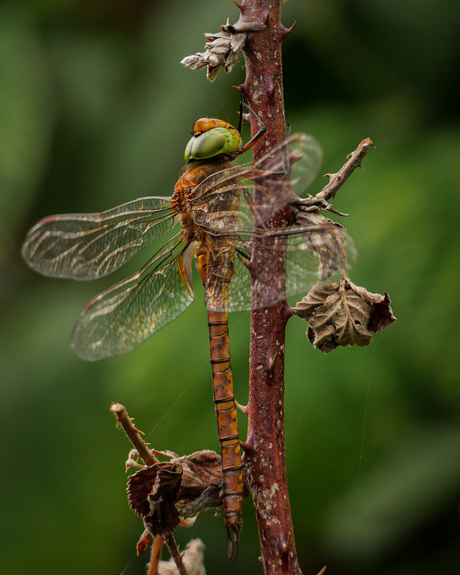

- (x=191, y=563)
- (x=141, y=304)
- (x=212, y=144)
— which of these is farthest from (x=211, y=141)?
(x=191, y=563)

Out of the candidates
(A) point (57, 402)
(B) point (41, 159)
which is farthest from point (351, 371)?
(B) point (41, 159)

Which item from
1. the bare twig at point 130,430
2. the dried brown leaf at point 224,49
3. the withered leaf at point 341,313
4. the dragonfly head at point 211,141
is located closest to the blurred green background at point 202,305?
the dragonfly head at point 211,141

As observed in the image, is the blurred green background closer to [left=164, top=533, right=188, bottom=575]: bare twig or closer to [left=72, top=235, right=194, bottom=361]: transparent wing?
[left=72, top=235, right=194, bottom=361]: transparent wing

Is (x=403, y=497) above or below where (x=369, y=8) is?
below

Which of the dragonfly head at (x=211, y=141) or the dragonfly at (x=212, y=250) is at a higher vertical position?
the dragonfly head at (x=211, y=141)

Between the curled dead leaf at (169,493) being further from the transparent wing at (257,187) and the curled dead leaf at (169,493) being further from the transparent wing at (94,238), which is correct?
the transparent wing at (94,238)

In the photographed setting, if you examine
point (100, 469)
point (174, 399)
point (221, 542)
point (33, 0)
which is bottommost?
point (221, 542)

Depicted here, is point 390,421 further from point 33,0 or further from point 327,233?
point 33,0
